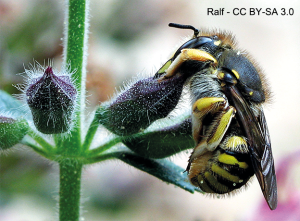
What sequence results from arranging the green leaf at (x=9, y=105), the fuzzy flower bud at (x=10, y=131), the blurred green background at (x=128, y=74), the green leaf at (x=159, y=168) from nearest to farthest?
the fuzzy flower bud at (x=10, y=131)
the green leaf at (x=159, y=168)
the green leaf at (x=9, y=105)
the blurred green background at (x=128, y=74)

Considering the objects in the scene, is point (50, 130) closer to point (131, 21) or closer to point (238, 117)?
point (238, 117)

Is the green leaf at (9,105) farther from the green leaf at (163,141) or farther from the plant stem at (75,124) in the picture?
the green leaf at (163,141)

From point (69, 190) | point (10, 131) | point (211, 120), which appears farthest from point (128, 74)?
point (211, 120)

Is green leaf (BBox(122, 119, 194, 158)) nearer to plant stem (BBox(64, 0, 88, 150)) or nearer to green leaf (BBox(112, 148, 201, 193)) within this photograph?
green leaf (BBox(112, 148, 201, 193))

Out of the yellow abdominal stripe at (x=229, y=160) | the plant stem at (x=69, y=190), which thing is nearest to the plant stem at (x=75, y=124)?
the plant stem at (x=69, y=190)

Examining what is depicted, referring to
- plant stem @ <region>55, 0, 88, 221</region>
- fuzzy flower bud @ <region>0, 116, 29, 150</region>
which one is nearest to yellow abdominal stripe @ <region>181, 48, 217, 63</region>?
plant stem @ <region>55, 0, 88, 221</region>

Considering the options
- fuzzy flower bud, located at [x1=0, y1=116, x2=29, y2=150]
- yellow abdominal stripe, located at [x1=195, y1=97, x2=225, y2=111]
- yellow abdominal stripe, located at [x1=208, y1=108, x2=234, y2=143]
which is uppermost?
yellow abdominal stripe, located at [x1=195, y1=97, x2=225, y2=111]
